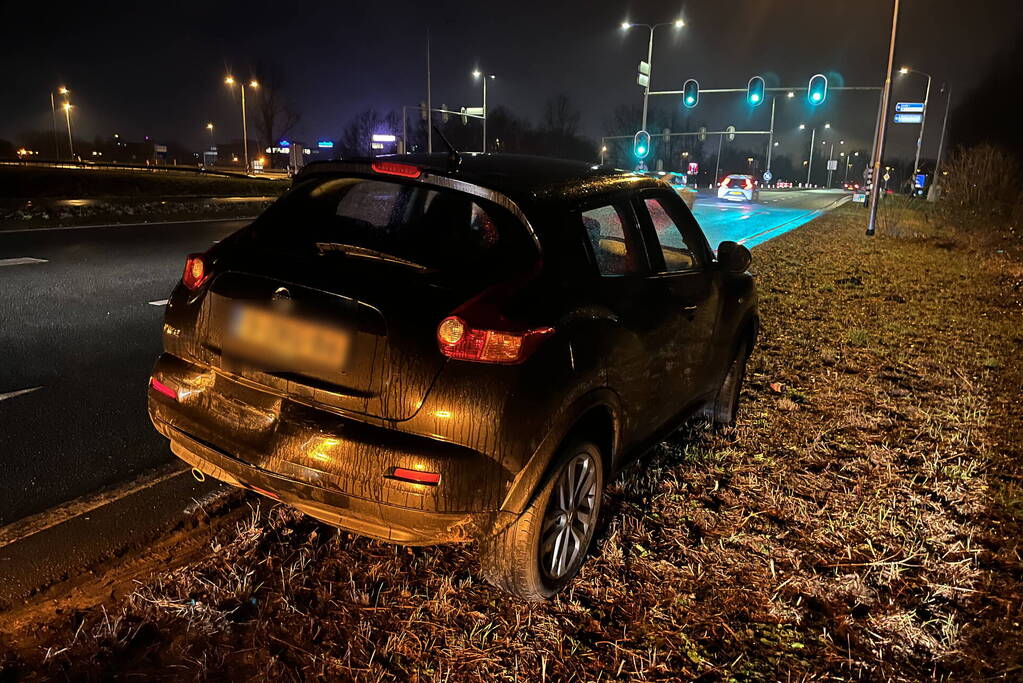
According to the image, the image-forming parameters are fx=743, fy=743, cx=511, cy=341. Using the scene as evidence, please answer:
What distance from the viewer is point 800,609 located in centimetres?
300

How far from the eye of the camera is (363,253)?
2.76 meters

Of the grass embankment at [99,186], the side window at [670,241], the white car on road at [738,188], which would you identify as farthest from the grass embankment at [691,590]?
the white car on road at [738,188]

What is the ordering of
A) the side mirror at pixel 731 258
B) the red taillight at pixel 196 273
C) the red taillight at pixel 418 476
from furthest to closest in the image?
the side mirror at pixel 731 258 → the red taillight at pixel 196 273 → the red taillight at pixel 418 476

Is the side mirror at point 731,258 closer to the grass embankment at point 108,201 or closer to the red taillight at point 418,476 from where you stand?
the red taillight at point 418,476

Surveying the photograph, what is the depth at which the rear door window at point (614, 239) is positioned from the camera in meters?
3.25

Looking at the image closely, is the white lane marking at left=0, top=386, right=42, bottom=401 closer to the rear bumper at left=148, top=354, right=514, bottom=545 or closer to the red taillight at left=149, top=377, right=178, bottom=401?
the red taillight at left=149, top=377, right=178, bottom=401

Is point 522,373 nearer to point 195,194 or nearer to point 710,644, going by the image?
point 710,644

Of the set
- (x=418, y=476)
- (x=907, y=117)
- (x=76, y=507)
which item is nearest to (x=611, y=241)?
(x=418, y=476)

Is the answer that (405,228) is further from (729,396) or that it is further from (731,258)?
(729,396)

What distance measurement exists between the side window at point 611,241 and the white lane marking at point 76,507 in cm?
254

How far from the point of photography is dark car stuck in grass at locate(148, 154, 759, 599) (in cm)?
247

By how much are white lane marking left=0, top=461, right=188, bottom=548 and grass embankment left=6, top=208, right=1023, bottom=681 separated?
0.78 m

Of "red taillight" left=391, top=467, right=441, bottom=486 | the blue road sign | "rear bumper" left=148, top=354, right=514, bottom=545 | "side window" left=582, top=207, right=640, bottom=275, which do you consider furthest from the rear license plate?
the blue road sign

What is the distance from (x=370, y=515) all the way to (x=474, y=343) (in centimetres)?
69
